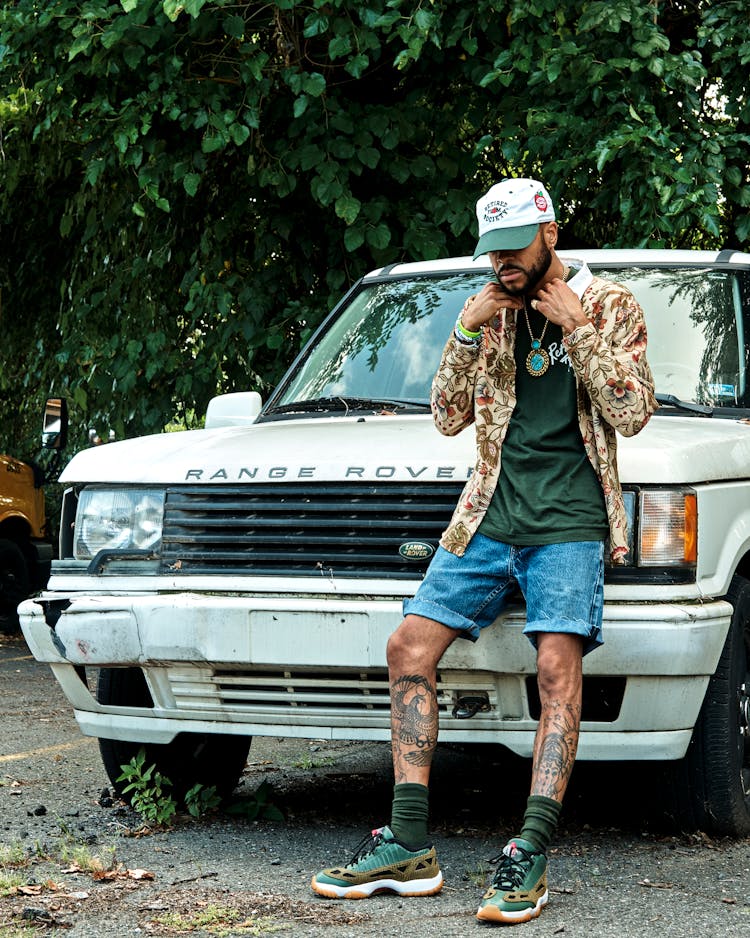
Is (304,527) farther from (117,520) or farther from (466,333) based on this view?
(466,333)

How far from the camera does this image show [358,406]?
5512mm

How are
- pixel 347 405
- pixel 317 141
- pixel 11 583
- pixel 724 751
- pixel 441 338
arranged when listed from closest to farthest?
pixel 724 751 → pixel 347 405 → pixel 441 338 → pixel 317 141 → pixel 11 583

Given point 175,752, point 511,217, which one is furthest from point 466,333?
point 175,752

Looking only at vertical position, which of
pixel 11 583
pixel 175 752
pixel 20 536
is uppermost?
pixel 175 752

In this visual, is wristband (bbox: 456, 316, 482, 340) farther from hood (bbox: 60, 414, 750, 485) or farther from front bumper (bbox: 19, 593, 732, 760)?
front bumper (bbox: 19, 593, 732, 760)

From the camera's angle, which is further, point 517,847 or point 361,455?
point 361,455

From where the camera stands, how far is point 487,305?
13.9ft

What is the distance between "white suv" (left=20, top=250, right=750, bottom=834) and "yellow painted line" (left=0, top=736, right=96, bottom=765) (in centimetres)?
133

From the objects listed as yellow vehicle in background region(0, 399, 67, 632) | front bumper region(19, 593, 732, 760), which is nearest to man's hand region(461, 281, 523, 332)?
front bumper region(19, 593, 732, 760)

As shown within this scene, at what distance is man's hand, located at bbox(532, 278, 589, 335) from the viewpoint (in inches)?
162

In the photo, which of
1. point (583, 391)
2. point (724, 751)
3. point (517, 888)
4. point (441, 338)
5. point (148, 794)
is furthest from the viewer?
point (441, 338)

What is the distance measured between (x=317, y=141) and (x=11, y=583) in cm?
457

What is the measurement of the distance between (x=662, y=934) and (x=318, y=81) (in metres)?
6.13

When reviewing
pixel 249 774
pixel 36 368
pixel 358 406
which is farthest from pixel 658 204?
pixel 36 368
